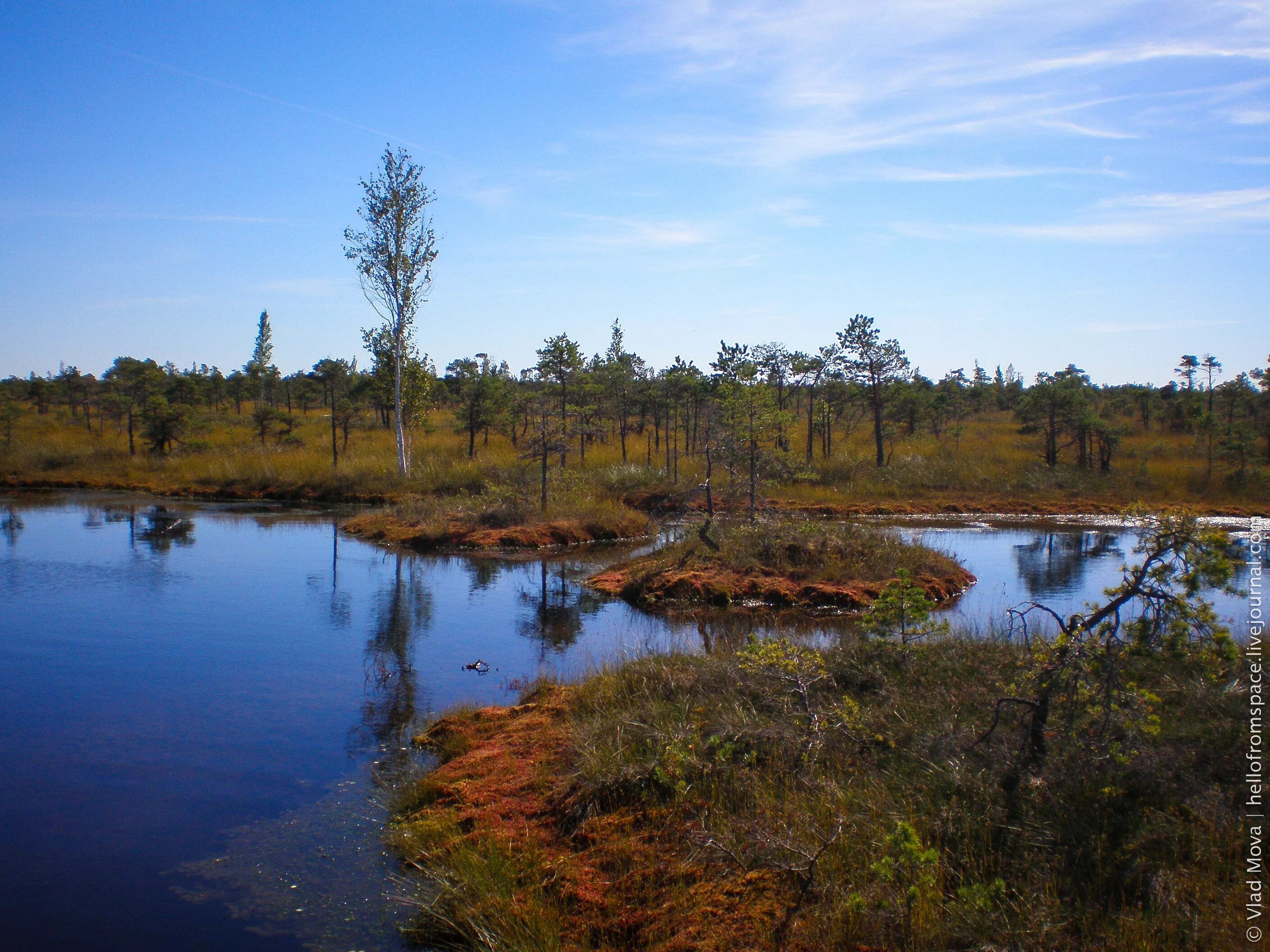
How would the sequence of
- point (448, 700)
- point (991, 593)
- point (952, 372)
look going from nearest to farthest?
point (448, 700) < point (991, 593) < point (952, 372)

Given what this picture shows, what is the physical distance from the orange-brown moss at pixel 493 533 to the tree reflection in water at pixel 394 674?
4.70m

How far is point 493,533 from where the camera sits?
23000 millimetres

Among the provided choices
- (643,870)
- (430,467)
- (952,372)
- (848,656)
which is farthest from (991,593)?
(952,372)

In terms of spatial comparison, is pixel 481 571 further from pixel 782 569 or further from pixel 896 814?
pixel 896 814

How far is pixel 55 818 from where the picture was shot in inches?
286

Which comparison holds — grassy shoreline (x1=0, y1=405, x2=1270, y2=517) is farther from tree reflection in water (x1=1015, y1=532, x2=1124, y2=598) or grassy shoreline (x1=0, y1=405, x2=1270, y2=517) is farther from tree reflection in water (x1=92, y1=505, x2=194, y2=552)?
tree reflection in water (x1=1015, y1=532, x2=1124, y2=598)

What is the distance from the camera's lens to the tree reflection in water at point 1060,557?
1698 cm

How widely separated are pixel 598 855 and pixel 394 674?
6.16 metres

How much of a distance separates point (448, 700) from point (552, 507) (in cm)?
1473

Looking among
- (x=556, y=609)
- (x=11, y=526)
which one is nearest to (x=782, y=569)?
(x=556, y=609)

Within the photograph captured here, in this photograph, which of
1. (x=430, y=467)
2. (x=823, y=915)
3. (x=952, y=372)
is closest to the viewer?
(x=823, y=915)

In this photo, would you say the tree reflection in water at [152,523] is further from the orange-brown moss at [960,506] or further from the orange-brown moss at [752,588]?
the orange-brown moss at [960,506]

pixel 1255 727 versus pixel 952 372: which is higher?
pixel 952 372

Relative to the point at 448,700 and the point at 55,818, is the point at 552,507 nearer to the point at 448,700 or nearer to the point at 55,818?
the point at 448,700
